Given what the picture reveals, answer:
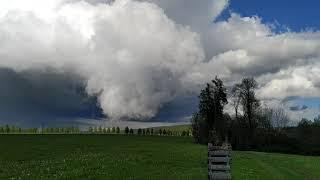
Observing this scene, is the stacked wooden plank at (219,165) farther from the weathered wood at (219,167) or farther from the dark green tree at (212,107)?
the dark green tree at (212,107)

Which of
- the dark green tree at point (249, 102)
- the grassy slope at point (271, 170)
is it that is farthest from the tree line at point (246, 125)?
the grassy slope at point (271, 170)

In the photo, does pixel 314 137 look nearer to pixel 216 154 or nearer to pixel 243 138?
pixel 243 138

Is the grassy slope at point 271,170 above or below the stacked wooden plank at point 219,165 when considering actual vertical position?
below

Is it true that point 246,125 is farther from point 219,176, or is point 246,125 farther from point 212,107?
point 219,176

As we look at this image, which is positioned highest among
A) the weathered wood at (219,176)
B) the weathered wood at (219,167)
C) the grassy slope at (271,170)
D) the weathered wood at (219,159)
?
the weathered wood at (219,159)

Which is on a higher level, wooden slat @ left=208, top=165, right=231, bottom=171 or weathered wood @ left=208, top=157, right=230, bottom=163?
weathered wood @ left=208, top=157, right=230, bottom=163

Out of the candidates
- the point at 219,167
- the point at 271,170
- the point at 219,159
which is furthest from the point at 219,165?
the point at 271,170

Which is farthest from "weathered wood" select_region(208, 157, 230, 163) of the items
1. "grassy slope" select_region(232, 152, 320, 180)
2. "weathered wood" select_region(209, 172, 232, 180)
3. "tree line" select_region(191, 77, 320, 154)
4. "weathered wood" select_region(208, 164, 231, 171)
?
"tree line" select_region(191, 77, 320, 154)

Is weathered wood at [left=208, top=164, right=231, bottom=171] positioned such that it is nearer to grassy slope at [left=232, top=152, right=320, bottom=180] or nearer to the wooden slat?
the wooden slat

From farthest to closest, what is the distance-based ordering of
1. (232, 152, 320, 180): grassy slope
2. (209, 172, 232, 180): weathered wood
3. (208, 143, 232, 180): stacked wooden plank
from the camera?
1. (232, 152, 320, 180): grassy slope
2. (208, 143, 232, 180): stacked wooden plank
3. (209, 172, 232, 180): weathered wood

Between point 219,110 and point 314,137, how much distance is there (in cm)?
2497

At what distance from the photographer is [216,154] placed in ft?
89.9

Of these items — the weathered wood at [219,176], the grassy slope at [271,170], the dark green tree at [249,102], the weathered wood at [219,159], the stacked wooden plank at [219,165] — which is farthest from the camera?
the dark green tree at [249,102]

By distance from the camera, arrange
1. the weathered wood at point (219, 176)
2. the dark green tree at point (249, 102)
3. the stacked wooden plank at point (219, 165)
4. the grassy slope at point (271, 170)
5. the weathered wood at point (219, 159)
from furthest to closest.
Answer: the dark green tree at point (249, 102) → the grassy slope at point (271, 170) → the weathered wood at point (219, 159) → the stacked wooden plank at point (219, 165) → the weathered wood at point (219, 176)
